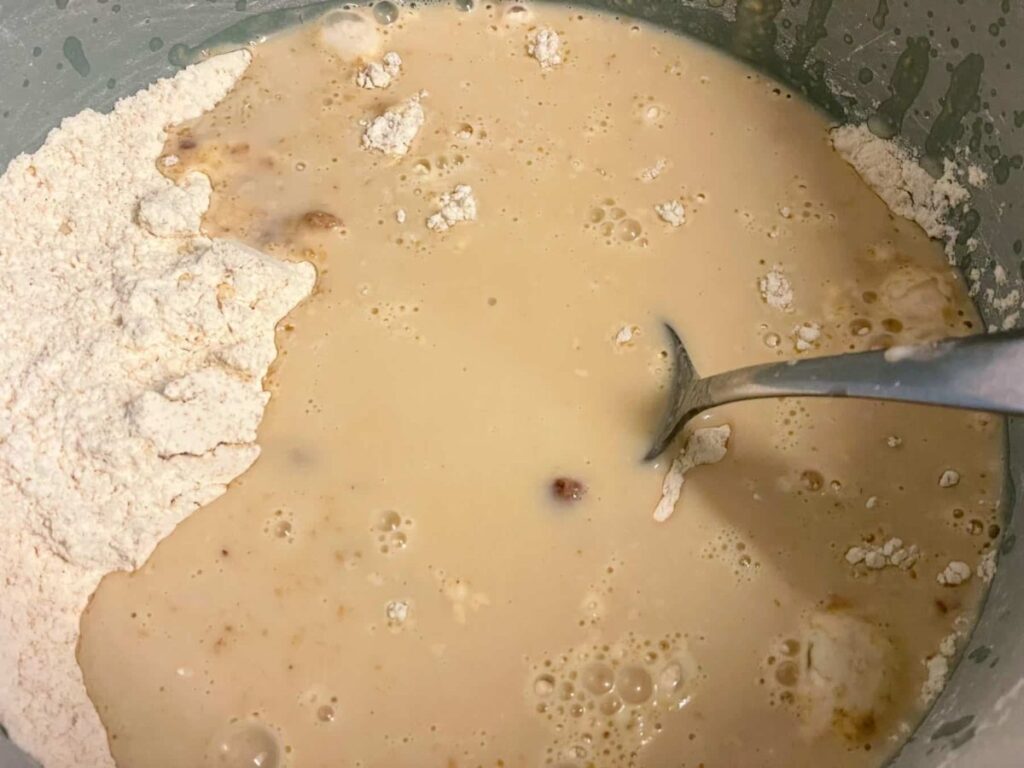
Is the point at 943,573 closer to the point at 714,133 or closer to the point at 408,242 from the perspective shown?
the point at 714,133

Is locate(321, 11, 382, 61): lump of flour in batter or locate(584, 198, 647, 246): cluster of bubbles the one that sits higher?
locate(321, 11, 382, 61): lump of flour in batter

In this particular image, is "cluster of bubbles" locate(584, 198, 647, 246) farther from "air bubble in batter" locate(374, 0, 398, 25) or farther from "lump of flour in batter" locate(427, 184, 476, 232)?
"air bubble in batter" locate(374, 0, 398, 25)

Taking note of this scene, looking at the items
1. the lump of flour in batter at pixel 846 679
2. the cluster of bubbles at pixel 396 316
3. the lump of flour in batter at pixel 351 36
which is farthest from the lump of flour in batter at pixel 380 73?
the lump of flour in batter at pixel 846 679

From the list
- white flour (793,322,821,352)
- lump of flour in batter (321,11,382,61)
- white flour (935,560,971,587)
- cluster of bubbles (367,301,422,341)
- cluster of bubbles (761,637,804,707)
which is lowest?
cluster of bubbles (761,637,804,707)

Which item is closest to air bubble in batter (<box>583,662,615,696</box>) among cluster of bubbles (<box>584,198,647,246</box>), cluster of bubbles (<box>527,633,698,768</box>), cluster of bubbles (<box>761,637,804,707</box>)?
cluster of bubbles (<box>527,633,698,768</box>)

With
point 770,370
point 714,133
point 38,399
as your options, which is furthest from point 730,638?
point 38,399

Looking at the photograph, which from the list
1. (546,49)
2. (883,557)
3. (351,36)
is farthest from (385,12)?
(883,557)

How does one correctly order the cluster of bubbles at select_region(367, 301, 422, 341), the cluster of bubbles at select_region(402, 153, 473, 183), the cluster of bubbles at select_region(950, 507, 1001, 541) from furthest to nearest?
the cluster of bubbles at select_region(402, 153, 473, 183), the cluster of bubbles at select_region(367, 301, 422, 341), the cluster of bubbles at select_region(950, 507, 1001, 541)

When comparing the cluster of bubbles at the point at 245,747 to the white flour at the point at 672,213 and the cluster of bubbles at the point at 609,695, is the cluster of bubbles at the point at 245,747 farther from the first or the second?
the white flour at the point at 672,213
